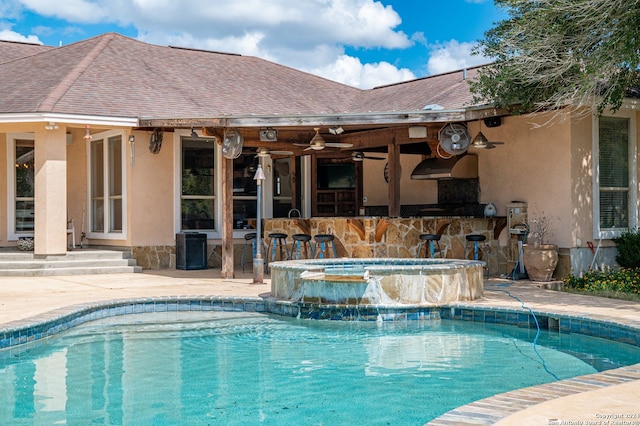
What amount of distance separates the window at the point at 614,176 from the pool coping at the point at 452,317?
15.7 ft

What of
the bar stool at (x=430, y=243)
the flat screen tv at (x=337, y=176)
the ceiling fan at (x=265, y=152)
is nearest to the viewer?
the bar stool at (x=430, y=243)

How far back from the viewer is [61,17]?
3391 cm

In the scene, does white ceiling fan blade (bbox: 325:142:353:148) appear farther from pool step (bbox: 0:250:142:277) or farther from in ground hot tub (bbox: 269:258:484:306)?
in ground hot tub (bbox: 269:258:484:306)

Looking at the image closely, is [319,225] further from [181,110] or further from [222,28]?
[222,28]

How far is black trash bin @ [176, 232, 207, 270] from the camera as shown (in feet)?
48.1

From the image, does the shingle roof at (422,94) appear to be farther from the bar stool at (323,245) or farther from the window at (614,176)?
the bar stool at (323,245)

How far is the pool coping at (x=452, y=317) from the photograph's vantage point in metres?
4.41

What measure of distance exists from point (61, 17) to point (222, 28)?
942cm

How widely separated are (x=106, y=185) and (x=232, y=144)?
14.4 feet

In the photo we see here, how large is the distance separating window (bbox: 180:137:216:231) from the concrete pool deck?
1499 mm

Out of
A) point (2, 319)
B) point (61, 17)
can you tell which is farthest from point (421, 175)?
point (61, 17)

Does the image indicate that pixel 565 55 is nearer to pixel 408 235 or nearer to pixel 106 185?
pixel 408 235

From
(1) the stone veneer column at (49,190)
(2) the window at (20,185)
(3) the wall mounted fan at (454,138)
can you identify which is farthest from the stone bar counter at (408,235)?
(2) the window at (20,185)

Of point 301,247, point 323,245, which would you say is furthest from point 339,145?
point 301,247
